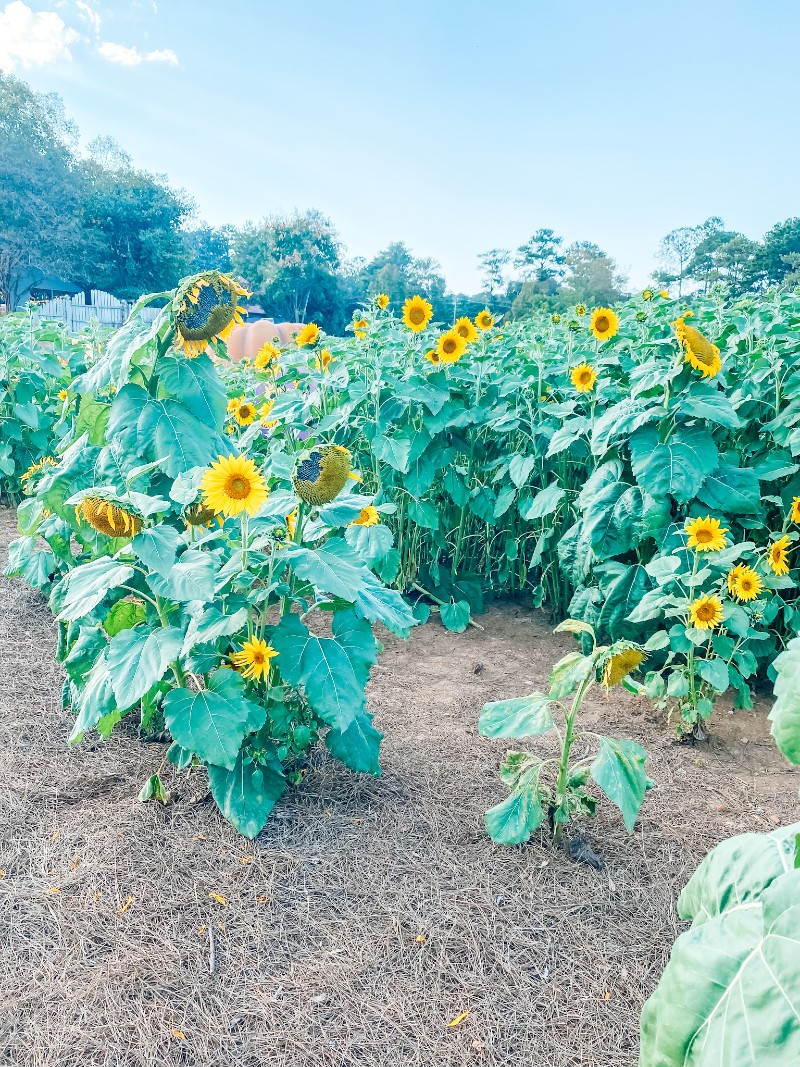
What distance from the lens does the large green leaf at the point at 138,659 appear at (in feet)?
5.87

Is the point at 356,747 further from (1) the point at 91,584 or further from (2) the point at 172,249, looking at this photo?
(2) the point at 172,249

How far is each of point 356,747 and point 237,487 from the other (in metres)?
0.86

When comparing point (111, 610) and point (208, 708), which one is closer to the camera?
point (208, 708)

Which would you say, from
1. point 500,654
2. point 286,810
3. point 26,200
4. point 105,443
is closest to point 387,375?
point 500,654

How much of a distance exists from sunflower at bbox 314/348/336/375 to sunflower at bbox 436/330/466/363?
28.1 inches

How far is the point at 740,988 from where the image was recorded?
0.55m

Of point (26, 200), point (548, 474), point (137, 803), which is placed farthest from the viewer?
point (26, 200)

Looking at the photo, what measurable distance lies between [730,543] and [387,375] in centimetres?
183

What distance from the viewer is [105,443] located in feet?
7.74

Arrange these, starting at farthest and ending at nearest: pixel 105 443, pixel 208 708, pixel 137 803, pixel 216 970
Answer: pixel 105 443 → pixel 137 803 → pixel 208 708 → pixel 216 970

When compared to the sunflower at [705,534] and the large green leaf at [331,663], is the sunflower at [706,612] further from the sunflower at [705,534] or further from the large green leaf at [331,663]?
the large green leaf at [331,663]

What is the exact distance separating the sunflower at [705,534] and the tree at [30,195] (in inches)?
1229

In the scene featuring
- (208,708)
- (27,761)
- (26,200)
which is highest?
(26,200)

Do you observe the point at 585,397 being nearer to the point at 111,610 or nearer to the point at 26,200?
the point at 111,610
